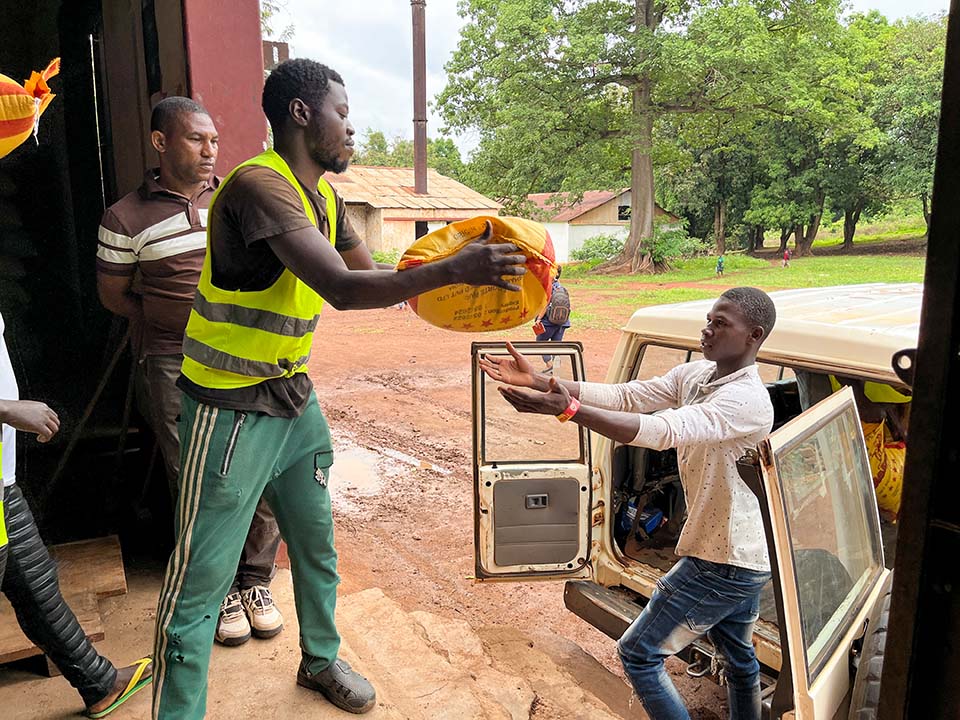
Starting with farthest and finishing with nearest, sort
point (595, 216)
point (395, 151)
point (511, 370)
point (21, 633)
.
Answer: point (395, 151), point (595, 216), point (21, 633), point (511, 370)

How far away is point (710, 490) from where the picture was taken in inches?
103

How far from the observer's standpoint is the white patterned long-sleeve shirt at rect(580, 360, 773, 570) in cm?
245

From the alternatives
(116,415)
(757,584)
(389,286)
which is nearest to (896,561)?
(389,286)

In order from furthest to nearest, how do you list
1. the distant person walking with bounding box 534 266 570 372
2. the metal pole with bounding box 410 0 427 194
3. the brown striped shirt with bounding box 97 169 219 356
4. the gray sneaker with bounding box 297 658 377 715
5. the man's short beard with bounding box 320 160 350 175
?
the metal pole with bounding box 410 0 427 194 → the distant person walking with bounding box 534 266 570 372 → the brown striped shirt with bounding box 97 169 219 356 → the gray sneaker with bounding box 297 658 377 715 → the man's short beard with bounding box 320 160 350 175

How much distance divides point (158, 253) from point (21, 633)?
1.49 metres

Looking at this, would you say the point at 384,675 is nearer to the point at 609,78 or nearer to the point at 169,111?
the point at 169,111

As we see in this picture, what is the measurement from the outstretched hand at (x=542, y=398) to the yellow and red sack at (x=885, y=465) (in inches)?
94.7

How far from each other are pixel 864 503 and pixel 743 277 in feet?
75.8

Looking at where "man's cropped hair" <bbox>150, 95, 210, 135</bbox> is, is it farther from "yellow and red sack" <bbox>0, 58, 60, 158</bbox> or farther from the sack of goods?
the sack of goods

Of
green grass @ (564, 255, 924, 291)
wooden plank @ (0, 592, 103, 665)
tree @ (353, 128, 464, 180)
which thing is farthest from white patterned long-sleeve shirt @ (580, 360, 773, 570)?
tree @ (353, 128, 464, 180)

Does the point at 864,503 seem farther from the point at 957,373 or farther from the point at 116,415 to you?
the point at 116,415

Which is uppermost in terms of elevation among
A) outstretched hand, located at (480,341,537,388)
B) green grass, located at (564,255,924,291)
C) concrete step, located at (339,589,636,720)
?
outstretched hand, located at (480,341,537,388)

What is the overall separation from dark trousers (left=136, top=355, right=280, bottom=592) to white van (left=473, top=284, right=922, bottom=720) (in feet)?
3.44

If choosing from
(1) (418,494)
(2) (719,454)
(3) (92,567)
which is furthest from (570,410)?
(1) (418,494)
